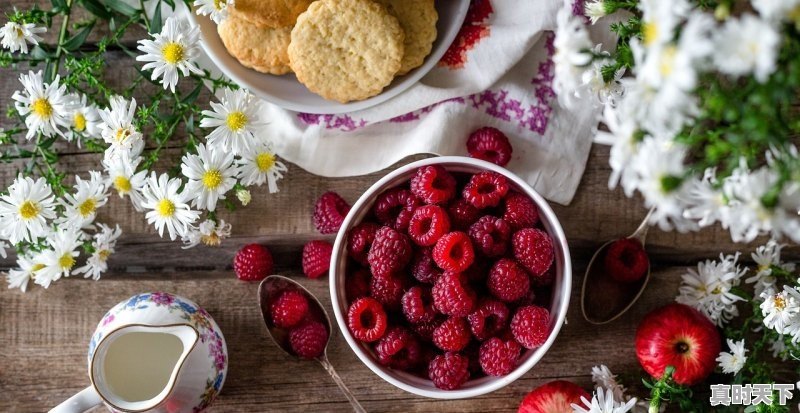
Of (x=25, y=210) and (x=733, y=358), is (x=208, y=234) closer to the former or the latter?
(x=25, y=210)

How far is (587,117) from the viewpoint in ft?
Result: 5.00

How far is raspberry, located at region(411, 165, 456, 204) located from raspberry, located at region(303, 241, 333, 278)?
26 centimetres

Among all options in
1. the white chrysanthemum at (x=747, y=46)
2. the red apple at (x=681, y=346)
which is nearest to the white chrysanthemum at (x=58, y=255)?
the red apple at (x=681, y=346)

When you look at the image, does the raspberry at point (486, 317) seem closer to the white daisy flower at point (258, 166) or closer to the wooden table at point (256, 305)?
the wooden table at point (256, 305)

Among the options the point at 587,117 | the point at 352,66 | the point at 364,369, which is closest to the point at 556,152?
the point at 587,117

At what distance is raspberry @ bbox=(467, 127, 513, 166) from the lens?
4.82 feet

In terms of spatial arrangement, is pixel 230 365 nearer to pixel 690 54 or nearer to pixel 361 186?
pixel 361 186

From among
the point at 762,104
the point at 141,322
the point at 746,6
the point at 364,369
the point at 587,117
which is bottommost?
the point at 364,369

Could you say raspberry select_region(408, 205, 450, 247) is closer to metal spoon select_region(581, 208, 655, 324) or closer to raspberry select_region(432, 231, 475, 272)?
raspberry select_region(432, 231, 475, 272)

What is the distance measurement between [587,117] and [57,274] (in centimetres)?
108

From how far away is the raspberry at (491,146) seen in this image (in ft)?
4.82

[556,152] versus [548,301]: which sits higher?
[556,152]

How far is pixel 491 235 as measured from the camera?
131 centimetres

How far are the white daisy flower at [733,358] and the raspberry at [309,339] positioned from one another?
731 millimetres
